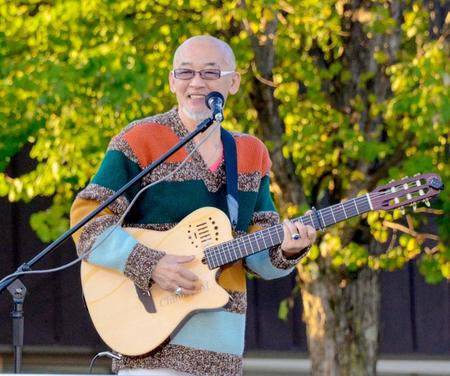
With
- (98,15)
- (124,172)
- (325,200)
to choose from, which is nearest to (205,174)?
(124,172)

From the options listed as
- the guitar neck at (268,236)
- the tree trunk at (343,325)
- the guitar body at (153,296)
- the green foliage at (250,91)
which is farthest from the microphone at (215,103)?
the tree trunk at (343,325)

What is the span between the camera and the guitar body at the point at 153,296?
4.21 meters

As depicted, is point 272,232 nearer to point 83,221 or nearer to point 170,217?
point 170,217

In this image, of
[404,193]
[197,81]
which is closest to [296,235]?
[404,193]

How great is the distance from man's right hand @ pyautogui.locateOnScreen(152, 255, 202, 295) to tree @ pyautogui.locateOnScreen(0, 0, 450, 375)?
3.04 metres

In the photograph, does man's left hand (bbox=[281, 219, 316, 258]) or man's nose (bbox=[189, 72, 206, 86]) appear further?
man's nose (bbox=[189, 72, 206, 86])

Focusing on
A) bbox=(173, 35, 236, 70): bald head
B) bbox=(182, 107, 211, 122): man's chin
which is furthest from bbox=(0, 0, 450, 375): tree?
bbox=(182, 107, 211, 122): man's chin

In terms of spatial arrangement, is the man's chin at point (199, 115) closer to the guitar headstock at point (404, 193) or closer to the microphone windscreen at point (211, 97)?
the microphone windscreen at point (211, 97)

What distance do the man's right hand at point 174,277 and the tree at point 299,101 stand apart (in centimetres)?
304

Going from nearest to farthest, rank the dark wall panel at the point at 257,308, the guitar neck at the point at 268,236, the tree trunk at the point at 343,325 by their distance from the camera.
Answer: the guitar neck at the point at 268,236 → the tree trunk at the point at 343,325 → the dark wall panel at the point at 257,308

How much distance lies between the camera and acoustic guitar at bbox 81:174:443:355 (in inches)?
167

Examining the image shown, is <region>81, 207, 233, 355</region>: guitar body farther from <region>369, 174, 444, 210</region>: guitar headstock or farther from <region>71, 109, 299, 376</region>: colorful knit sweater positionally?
<region>369, 174, 444, 210</region>: guitar headstock

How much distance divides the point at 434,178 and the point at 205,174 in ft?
2.50

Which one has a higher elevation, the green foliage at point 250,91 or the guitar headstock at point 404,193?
the green foliage at point 250,91
